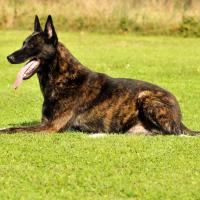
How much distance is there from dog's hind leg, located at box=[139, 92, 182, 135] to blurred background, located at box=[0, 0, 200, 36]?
69.3ft

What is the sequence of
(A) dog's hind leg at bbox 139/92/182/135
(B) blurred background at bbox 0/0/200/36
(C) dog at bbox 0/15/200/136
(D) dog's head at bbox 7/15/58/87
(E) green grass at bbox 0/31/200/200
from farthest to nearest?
(B) blurred background at bbox 0/0/200/36 < (D) dog's head at bbox 7/15/58/87 < (C) dog at bbox 0/15/200/136 < (A) dog's hind leg at bbox 139/92/182/135 < (E) green grass at bbox 0/31/200/200

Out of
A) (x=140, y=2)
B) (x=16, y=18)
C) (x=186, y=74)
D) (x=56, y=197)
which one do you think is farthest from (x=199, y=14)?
(x=56, y=197)

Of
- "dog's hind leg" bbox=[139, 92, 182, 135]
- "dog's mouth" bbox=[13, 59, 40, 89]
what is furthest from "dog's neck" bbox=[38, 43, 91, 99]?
"dog's hind leg" bbox=[139, 92, 182, 135]

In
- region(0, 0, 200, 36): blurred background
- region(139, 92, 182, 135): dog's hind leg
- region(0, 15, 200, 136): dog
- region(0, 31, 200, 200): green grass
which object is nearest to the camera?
region(0, 31, 200, 200): green grass

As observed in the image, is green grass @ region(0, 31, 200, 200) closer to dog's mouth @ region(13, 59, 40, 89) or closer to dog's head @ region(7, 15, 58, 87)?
dog's mouth @ region(13, 59, 40, 89)

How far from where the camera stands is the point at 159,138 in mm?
9633

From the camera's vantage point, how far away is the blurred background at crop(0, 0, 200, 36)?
31203 mm

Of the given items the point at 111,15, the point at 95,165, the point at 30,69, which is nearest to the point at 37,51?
the point at 30,69

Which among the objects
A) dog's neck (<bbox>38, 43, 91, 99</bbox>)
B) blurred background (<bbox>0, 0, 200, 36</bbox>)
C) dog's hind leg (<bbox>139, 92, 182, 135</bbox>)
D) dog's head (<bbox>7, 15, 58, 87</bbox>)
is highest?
dog's head (<bbox>7, 15, 58, 87</bbox>)

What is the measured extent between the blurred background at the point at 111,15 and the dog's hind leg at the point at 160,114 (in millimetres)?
21137

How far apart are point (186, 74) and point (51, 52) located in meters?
10.0

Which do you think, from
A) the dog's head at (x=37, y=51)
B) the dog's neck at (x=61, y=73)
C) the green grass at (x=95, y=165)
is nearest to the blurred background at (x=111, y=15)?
the green grass at (x=95, y=165)

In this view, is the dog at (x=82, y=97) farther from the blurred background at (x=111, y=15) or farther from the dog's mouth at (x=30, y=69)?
the blurred background at (x=111, y=15)

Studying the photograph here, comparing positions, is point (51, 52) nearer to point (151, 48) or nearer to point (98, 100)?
point (98, 100)
